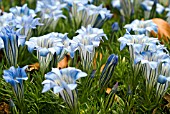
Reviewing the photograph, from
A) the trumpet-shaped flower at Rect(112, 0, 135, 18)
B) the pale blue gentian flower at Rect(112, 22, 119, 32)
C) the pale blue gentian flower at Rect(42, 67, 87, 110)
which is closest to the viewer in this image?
the pale blue gentian flower at Rect(42, 67, 87, 110)

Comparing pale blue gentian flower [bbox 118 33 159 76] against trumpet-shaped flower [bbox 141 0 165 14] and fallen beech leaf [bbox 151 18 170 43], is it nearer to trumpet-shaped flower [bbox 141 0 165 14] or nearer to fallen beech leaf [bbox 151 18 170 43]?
fallen beech leaf [bbox 151 18 170 43]

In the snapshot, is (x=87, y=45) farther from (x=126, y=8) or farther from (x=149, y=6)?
(x=149, y=6)

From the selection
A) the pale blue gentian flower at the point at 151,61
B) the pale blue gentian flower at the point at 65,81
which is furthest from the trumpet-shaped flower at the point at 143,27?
the pale blue gentian flower at the point at 65,81

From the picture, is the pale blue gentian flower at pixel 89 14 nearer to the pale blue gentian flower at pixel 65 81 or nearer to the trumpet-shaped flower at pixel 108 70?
the trumpet-shaped flower at pixel 108 70

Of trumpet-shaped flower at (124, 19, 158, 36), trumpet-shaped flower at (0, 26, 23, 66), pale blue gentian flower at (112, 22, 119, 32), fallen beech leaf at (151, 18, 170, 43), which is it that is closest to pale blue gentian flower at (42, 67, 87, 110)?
trumpet-shaped flower at (0, 26, 23, 66)

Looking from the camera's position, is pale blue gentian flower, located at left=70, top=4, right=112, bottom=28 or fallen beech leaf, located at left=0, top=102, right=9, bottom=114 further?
pale blue gentian flower, located at left=70, top=4, right=112, bottom=28

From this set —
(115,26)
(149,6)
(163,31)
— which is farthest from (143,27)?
(149,6)

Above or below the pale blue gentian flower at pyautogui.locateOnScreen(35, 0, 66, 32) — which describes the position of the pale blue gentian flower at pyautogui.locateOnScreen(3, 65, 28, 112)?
below

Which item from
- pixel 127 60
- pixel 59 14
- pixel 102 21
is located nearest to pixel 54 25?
pixel 59 14

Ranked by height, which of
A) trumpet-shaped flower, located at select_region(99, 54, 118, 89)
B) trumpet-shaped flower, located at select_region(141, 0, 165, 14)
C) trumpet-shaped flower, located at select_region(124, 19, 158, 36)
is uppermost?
trumpet-shaped flower, located at select_region(141, 0, 165, 14)
